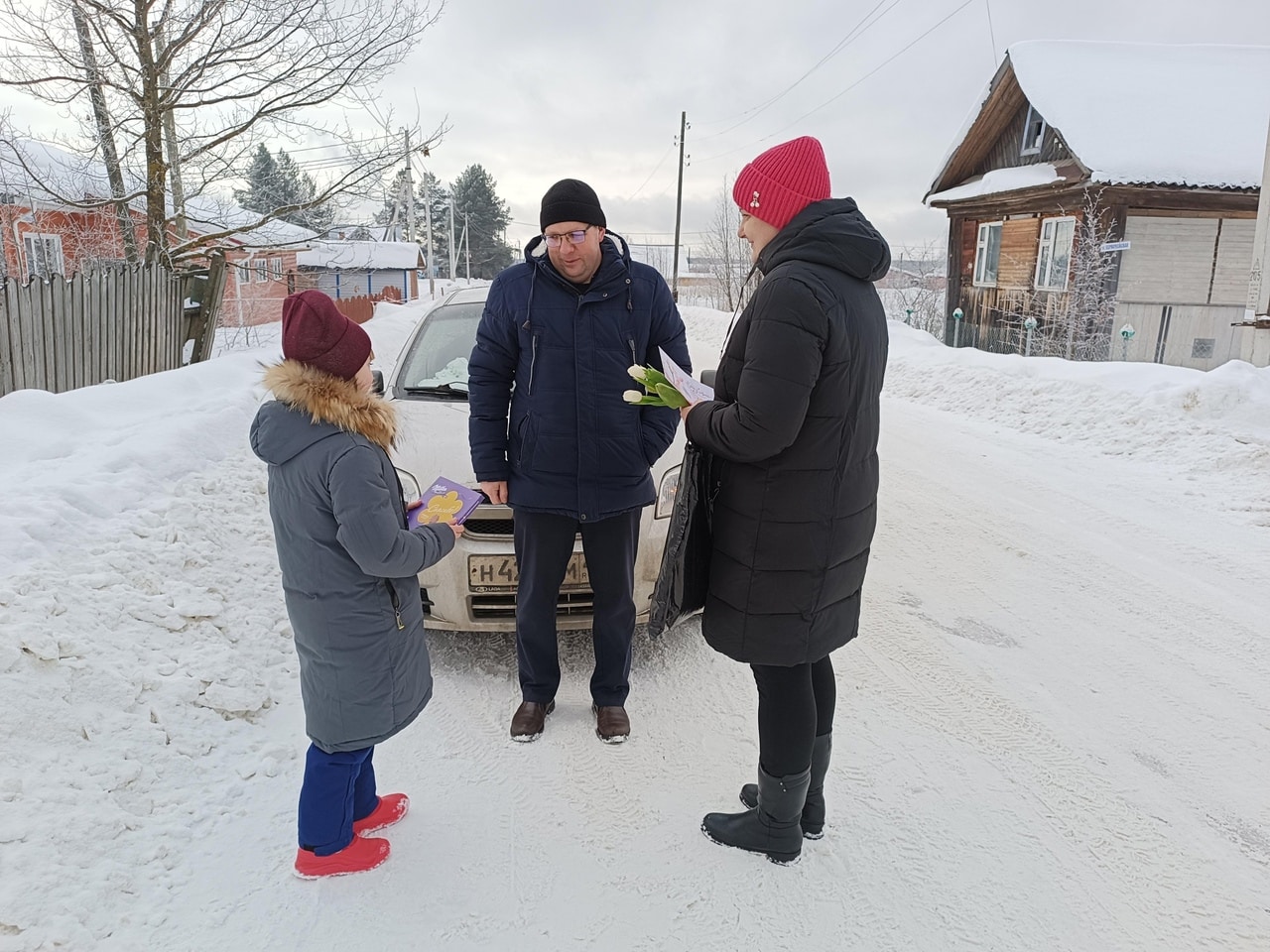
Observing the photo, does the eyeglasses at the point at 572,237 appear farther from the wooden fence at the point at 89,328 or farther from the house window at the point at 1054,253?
the house window at the point at 1054,253

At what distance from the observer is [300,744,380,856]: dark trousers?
2.28 m

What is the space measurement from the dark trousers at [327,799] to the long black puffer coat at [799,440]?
3.72 ft

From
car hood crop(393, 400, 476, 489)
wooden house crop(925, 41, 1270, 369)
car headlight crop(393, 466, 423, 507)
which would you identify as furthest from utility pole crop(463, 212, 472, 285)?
car headlight crop(393, 466, 423, 507)

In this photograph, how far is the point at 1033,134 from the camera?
1744cm

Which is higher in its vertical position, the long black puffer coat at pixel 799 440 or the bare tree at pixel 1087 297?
the bare tree at pixel 1087 297

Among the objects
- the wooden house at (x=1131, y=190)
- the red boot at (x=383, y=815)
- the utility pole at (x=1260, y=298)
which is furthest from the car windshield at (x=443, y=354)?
the wooden house at (x=1131, y=190)

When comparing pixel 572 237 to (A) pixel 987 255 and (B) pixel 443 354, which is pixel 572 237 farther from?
(A) pixel 987 255

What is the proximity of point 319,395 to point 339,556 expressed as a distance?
441mm

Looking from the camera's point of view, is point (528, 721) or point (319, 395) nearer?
point (319, 395)

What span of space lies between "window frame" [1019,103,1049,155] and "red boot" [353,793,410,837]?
19.1m

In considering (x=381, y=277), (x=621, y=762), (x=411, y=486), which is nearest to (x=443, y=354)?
(x=411, y=486)

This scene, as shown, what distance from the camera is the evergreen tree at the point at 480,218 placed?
73875mm

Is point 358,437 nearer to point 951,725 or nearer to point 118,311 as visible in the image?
point 951,725

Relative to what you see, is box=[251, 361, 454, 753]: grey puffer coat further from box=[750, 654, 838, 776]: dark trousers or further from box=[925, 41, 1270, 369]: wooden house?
box=[925, 41, 1270, 369]: wooden house
